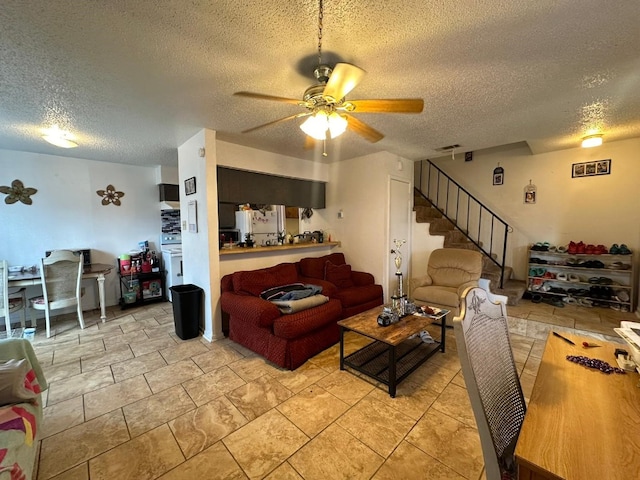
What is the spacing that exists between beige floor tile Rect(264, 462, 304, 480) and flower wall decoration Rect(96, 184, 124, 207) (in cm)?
495

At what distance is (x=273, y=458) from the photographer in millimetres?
1603

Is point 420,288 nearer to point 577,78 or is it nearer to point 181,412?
point 577,78

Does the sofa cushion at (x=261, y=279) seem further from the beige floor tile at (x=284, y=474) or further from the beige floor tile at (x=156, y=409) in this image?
the beige floor tile at (x=284, y=474)

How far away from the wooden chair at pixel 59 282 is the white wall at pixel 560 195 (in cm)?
667

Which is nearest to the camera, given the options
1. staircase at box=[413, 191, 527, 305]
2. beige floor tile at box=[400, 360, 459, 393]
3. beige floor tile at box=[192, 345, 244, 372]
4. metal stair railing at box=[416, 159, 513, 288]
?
beige floor tile at box=[400, 360, 459, 393]

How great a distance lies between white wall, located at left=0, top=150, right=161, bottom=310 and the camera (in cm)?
385

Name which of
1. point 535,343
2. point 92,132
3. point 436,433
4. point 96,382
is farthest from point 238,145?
point 535,343

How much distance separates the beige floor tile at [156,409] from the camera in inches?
74.1

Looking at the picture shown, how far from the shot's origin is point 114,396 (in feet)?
7.21

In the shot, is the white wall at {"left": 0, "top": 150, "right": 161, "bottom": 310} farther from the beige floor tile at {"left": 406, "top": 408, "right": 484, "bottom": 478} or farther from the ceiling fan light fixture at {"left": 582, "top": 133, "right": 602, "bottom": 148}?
the ceiling fan light fixture at {"left": 582, "top": 133, "right": 602, "bottom": 148}

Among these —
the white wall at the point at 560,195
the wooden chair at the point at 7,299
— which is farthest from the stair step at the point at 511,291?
the wooden chair at the point at 7,299

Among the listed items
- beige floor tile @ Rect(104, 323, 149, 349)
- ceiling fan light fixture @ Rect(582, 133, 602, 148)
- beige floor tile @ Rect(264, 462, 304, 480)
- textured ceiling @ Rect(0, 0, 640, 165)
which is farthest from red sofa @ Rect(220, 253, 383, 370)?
ceiling fan light fixture @ Rect(582, 133, 602, 148)

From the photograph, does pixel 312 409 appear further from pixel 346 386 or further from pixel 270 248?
pixel 270 248

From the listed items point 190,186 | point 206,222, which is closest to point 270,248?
point 206,222
